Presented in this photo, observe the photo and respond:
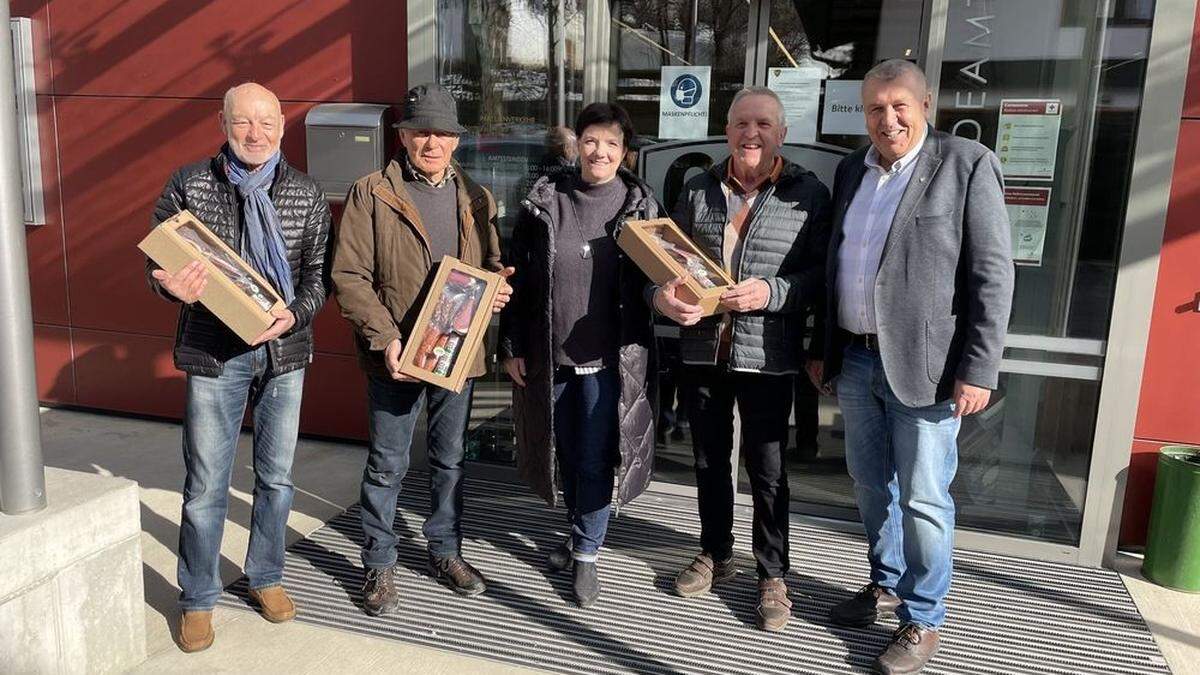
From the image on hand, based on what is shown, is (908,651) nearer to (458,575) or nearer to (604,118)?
(458,575)

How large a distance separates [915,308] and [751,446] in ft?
2.65

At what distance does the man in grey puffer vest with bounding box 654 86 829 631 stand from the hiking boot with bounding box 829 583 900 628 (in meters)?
0.21

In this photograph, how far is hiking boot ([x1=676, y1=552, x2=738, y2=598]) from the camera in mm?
3580

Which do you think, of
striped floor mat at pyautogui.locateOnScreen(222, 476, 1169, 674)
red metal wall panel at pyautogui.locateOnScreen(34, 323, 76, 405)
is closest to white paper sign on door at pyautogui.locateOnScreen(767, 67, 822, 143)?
striped floor mat at pyautogui.locateOnScreen(222, 476, 1169, 674)

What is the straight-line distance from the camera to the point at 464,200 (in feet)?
10.7

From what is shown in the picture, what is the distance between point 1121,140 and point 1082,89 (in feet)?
0.91

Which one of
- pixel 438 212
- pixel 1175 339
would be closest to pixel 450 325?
pixel 438 212

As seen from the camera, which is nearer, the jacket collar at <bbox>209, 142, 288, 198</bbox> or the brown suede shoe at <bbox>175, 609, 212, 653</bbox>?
the jacket collar at <bbox>209, 142, 288, 198</bbox>

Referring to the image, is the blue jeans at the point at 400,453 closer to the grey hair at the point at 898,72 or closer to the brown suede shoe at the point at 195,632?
the brown suede shoe at the point at 195,632

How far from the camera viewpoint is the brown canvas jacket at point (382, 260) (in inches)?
122

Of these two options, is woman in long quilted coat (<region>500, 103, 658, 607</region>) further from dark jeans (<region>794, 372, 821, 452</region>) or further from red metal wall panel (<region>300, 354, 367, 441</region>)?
red metal wall panel (<region>300, 354, 367, 441</region>)

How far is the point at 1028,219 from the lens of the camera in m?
3.93

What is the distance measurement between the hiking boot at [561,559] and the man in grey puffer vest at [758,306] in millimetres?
799


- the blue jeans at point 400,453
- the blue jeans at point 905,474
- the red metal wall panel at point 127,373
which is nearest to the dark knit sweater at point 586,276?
the blue jeans at point 400,453
